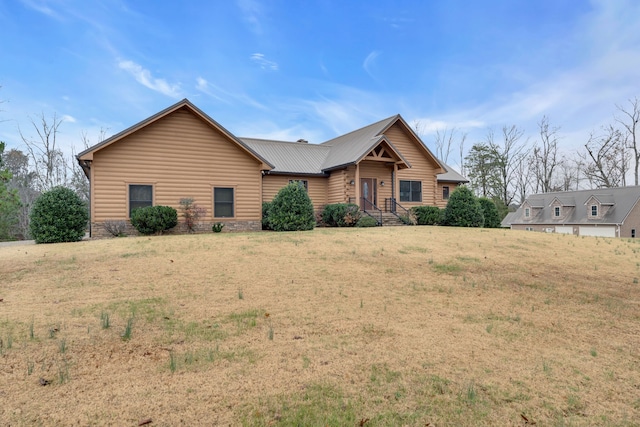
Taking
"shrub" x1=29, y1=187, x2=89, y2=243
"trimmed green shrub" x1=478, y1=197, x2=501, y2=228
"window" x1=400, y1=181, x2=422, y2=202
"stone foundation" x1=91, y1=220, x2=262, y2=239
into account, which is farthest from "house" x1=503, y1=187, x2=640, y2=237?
"shrub" x1=29, y1=187, x2=89, y2=243

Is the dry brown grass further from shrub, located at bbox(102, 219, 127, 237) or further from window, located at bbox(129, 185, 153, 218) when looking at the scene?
window, located at bbox(129, 185, 153, 218)

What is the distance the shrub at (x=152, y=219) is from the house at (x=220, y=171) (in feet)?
3.20

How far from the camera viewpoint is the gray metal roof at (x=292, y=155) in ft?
75.8

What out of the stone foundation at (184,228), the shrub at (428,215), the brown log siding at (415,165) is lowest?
the stone foundation at (184,228)

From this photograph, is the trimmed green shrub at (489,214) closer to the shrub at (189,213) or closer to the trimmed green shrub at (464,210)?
the trimmed green shrub at (464,210)

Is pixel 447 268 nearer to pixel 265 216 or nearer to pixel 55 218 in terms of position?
pixel 265 216

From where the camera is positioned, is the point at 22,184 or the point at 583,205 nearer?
the point at 22,184

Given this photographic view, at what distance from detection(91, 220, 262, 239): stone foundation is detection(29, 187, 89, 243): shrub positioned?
139 cm

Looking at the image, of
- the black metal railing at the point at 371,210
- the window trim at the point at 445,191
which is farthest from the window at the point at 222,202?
the window trim at the point at 445,191

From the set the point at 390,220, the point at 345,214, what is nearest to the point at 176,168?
the point at 345,214

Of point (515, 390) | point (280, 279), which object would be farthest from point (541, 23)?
point (515, 390)

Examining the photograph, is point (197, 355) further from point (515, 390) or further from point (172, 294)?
point (515, 390)

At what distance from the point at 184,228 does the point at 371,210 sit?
Result: 1118 cm

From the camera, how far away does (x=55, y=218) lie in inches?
549
